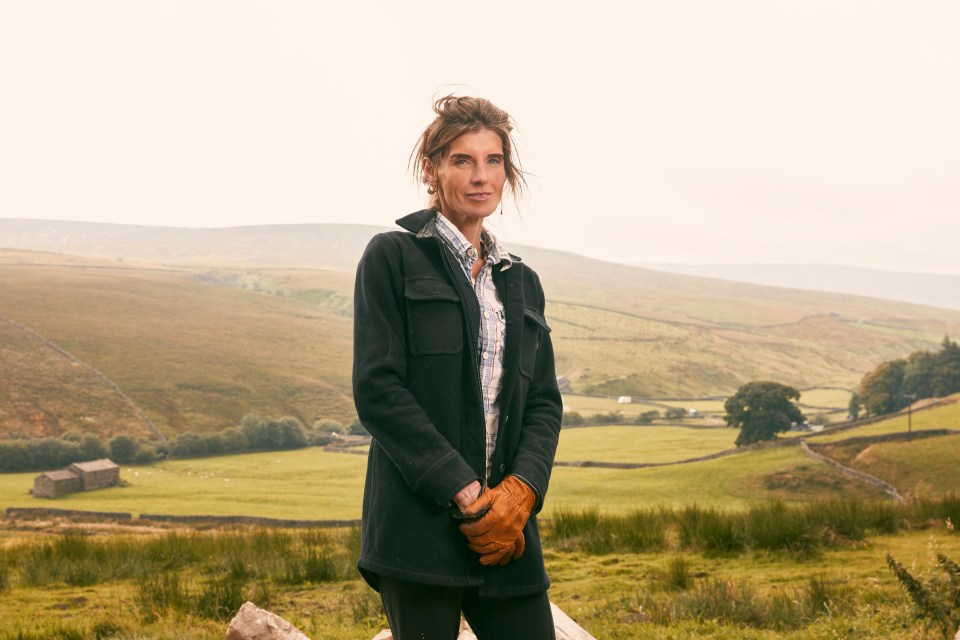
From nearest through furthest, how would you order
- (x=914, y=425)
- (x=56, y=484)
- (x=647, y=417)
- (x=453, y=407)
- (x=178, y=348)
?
(x=453, y=407) → (x=56, y=484) → (x=914, y=425) → (x=178, y=348) → (x=647, y=417)

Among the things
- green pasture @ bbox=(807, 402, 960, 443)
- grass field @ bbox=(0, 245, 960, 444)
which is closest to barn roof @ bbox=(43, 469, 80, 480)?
grass field @ bbox=(0, 245, 960, 444)

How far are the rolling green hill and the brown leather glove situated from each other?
90.0 ft

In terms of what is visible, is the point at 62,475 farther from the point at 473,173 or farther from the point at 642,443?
the point at 473,173

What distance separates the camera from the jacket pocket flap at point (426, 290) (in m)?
1.75

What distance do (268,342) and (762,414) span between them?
988 inches

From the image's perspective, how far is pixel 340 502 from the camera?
2125 cm

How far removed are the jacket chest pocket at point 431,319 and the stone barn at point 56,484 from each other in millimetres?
20228

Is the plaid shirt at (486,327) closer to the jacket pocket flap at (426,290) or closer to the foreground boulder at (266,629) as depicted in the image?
Result: the jacket pocket flap at (426,290)

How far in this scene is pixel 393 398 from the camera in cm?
167

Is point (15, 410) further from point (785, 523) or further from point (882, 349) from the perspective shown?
point (882, 349)

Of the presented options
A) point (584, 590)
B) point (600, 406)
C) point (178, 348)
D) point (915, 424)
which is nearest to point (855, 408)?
point (915, 424)

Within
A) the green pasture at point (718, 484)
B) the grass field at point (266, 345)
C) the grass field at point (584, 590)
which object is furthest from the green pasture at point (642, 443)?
the grass field at point (584, 590)

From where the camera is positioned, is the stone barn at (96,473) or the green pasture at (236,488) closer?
the green pasture at (236,488)

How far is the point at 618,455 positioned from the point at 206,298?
2921 centimetres
